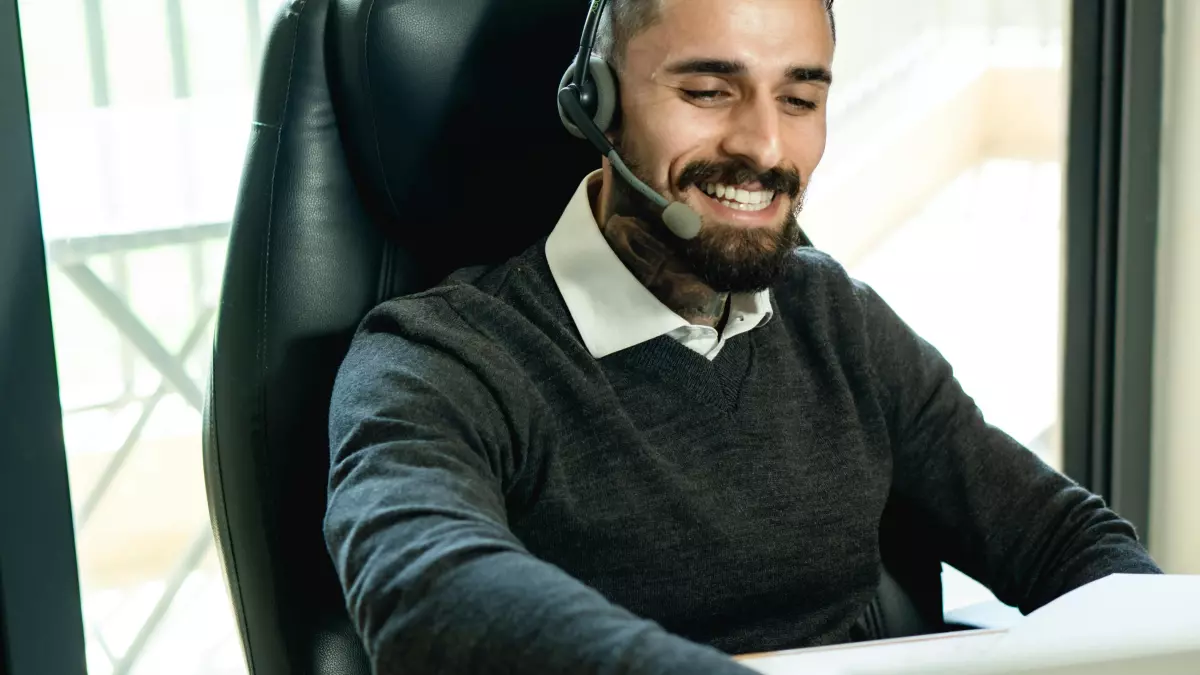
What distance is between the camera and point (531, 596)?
684 mm

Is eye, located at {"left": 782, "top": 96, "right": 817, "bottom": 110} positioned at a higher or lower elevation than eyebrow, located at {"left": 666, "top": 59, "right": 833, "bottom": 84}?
lower

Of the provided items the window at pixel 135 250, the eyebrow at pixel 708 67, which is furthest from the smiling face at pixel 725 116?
the window at pixel 135 250

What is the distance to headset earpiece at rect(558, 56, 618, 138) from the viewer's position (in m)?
1.06

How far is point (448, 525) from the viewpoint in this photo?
0.75 m

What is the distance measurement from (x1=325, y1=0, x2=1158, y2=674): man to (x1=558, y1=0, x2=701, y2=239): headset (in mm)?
19

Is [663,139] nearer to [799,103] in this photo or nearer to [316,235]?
[799,103]

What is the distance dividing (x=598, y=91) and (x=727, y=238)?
0.16 metres

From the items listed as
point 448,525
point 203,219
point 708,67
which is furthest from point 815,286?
point 203,219

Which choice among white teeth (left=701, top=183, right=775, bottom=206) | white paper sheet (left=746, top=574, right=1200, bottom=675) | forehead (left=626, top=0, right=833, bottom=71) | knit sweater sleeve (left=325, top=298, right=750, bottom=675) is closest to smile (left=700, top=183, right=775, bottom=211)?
white teeth (left=701, top=183, right=775, bottom=206)

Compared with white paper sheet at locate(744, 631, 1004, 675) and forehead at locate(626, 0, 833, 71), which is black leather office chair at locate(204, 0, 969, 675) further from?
white paper sheet at locate(744, 631, 1004, 675)

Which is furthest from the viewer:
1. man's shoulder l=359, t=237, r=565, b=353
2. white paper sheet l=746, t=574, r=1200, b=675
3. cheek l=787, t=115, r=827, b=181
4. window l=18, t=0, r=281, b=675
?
window l=18, t=0, r=281, b=675

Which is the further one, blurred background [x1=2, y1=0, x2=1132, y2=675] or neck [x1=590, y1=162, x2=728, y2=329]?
blurred background [x1=2, y1=0, x2=1132, y2=675]

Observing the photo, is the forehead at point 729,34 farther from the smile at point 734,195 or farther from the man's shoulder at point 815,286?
the man's shoulder at point 815,286

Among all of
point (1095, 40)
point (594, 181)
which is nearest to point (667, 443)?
point (594, 181)
